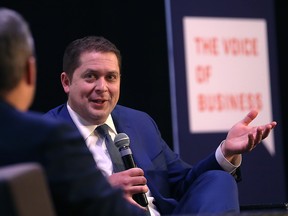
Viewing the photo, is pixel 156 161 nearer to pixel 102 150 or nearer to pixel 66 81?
pixel 102 150

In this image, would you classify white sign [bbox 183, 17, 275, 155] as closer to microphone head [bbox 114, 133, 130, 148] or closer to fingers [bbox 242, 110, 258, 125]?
fingers [bbox 242, 110, 258, 125]

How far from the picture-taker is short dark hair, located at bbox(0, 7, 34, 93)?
1.46 m

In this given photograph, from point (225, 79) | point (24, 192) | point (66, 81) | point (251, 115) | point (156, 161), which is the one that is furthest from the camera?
point (225, 79)

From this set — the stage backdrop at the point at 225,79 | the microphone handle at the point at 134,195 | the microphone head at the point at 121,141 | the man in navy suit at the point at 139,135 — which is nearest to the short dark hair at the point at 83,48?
the man in navy suit at the point at 139,135

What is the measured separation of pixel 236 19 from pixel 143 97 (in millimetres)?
921

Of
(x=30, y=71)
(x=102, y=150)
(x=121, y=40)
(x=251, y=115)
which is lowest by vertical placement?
(x=102, y=150)

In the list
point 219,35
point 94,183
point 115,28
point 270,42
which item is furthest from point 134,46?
point 94,183

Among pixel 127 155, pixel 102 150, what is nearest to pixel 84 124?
pixel 102 150

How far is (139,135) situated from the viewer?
10.7 feet

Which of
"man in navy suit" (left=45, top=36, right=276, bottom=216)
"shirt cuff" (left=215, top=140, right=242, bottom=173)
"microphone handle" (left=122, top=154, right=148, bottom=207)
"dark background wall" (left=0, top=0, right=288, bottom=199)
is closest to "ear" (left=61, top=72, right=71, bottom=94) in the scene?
"man in navy suit" (left=45, top=36, right=276, bottom=216)

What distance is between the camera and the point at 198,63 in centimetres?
507

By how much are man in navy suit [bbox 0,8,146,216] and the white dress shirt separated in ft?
5.12

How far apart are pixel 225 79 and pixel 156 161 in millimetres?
2086

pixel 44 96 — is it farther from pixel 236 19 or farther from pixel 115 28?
pixel 236 19
